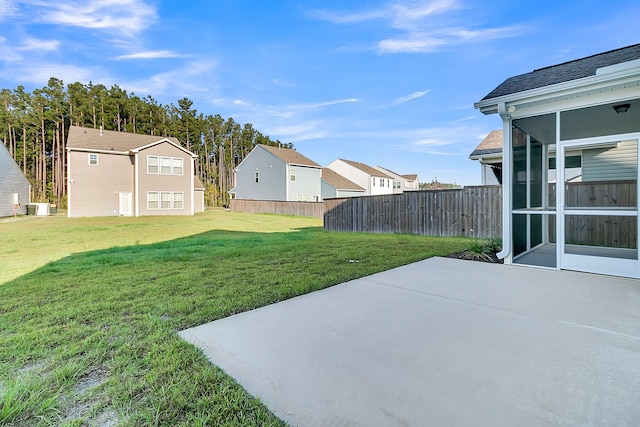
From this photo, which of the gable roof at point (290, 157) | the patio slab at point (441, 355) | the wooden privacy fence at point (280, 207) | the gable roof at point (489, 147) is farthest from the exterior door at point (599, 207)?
the gable roof at point (290, 157)

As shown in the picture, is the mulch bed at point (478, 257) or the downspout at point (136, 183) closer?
the mulch bed at point (478, 257)

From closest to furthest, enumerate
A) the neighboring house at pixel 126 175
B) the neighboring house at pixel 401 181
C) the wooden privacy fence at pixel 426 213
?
the wooden privacy fence at pixel 426 213
the neighboring house at pixel 126 175
the neighboring house at pixel 401 181

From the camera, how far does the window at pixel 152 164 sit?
866 inches

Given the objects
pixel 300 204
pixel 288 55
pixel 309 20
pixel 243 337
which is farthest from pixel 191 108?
pixel 243 337

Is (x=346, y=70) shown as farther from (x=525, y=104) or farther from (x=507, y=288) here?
(x=507, y=288)

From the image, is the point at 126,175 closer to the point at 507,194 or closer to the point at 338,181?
the point at 338,181

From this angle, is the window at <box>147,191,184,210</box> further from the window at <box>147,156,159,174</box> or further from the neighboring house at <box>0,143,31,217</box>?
the neighboring house at <box>0,143,31,217</box>

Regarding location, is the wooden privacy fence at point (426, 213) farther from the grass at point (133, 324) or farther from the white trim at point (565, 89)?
the white trim at point (565, 89)

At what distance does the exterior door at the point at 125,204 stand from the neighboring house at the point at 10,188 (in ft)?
25.7

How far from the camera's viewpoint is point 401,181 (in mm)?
43188

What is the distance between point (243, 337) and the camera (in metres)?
2.64

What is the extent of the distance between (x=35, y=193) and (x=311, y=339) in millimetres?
42117

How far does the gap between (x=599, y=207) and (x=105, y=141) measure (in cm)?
2702

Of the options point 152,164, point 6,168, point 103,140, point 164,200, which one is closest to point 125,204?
point 164,200
